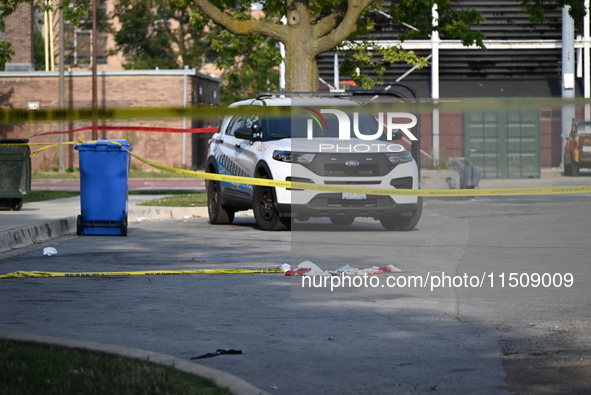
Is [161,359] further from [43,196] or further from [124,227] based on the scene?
[43,196]

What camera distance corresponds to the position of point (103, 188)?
15.0m

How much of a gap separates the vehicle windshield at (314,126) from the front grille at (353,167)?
0.29 meters

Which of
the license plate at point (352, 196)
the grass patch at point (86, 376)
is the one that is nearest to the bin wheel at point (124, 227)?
the license plate at point (352, 196)

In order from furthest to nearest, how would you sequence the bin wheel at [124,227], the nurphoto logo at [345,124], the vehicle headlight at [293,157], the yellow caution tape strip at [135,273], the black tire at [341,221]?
the black tire at [341,221] < the bin wheel at [124,227] < the vehicle headlight at [293,157] < the nurphoto logo at [345,124] < the yellow caution tape strip at [135,273]

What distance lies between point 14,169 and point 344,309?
35.0 ft

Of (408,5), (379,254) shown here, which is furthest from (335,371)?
(408,5)

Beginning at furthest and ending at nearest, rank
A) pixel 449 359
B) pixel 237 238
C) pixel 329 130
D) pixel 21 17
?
pixel 21 17 < pixel 237 238 < pixel 329 130 < pixel 449 359

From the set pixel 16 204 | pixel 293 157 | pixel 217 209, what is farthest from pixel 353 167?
pixel 16 204

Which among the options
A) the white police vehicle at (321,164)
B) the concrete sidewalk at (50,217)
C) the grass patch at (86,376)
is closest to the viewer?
the grass patch at (86,376)

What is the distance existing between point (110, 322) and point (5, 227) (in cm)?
691

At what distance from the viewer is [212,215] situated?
57.4 ft

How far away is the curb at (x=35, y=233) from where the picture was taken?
13555 mm

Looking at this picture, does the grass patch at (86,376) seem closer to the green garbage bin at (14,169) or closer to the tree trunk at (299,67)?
the green garbage bin at (14,169)

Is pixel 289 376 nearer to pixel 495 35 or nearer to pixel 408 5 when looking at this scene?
pixel 408 5
